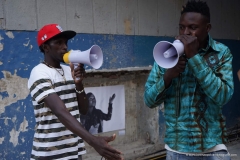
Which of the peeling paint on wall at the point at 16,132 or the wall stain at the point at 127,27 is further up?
the wall stain at the point at 127,27

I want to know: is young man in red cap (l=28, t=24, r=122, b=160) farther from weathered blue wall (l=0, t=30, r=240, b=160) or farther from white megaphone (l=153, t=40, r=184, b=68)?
weathered blue wall (l=0, t=30, r=240, b=160)

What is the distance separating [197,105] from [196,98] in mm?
45

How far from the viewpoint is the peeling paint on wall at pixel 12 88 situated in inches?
122

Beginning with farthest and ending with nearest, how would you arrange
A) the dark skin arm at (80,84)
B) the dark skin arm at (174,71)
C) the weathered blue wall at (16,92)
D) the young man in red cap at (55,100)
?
the weathered blue wall at (16,92) → the dark skin arm at (80,84) → the young man in red cap at (55,100) → the dark skin arm at (174,71)

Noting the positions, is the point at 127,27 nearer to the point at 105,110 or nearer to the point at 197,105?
the point at 105,110

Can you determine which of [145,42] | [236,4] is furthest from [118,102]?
[236,4]

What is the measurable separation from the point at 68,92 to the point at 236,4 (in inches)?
221

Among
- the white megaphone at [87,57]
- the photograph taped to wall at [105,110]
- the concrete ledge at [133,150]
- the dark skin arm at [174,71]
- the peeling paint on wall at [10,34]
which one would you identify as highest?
the peeling paint on wall at [10,34]

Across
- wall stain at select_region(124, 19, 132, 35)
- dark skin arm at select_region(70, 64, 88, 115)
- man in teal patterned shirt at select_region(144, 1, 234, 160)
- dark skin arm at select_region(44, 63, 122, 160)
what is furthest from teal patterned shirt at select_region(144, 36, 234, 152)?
wall stain at select_region(124, 19, 132, 35)

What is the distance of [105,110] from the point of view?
4285 millimetres

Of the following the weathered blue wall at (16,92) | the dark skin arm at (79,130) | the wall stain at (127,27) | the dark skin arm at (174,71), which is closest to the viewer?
the dark skin arm at (79,130)

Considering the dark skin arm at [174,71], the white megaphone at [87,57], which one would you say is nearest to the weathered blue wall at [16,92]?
the white megaphone at [87,57]

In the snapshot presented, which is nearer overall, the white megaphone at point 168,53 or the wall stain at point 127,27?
the white megaphone at point 168,53

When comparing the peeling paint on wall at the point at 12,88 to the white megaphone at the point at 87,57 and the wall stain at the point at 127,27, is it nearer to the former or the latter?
the white megaphone at the point at 87,57
